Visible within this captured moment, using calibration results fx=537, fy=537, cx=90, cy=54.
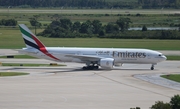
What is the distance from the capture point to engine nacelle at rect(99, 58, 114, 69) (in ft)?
228

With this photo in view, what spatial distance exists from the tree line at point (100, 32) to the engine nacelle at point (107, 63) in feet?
197

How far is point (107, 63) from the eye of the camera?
69.6m

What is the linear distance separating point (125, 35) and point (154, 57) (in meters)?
59.7

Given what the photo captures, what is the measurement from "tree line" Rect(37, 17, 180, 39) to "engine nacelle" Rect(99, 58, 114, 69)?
59.9m

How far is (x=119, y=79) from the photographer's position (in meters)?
59.8

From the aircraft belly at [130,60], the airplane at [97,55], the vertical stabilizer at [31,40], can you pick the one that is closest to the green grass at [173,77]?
the airplane at [97,55]

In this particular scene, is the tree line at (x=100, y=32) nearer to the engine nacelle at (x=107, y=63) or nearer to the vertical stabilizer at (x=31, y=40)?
the vertical stabilizer at (x=31, y=40)

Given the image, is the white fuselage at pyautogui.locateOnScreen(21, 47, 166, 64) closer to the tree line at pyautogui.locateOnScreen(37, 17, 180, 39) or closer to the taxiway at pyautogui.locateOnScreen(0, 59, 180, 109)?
the taxiway at pyautogui.locateOnScreen(0, 59, 180, 109)

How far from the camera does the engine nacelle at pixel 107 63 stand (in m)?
69.5

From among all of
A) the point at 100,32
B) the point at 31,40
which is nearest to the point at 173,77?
the point at 31,40

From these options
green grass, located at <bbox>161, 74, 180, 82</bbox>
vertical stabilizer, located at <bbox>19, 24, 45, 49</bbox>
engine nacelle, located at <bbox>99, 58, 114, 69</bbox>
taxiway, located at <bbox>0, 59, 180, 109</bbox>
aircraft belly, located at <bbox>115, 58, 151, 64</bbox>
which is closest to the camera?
taxiway, located at <bbox>0, 59, 180, 109</bbox>

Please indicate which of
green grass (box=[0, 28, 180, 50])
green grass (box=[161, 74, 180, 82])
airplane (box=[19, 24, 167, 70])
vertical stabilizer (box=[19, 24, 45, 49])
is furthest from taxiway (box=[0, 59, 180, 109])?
green grass (box=[0, 28, 180, 50])

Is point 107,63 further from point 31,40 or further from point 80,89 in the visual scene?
point 80,89

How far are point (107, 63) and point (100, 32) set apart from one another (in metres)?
65.4
